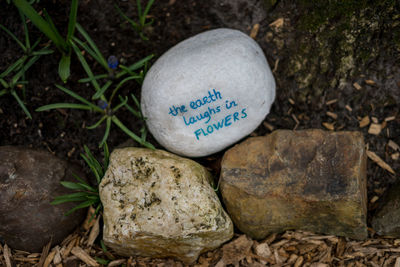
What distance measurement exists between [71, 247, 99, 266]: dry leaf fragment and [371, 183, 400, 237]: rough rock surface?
1636mm

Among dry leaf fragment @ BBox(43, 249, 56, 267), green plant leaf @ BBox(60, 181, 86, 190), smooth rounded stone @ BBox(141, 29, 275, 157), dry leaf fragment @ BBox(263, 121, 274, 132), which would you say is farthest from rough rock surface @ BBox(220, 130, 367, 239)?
dry leaf fragment @ BBox(43, 249, 56, 267)

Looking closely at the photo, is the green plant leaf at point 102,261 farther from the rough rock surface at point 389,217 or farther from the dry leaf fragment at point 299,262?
the rough rock surface at point 389,217

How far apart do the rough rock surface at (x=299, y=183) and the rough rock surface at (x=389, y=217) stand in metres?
0.12

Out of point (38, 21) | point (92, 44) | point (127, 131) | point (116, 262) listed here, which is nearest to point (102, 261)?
point (116, 262)

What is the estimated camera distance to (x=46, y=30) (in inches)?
75.4

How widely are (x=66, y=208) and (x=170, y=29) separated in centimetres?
127

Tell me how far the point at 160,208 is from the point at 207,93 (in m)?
0.67

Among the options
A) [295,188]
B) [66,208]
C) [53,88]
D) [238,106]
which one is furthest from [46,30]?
[295,188]

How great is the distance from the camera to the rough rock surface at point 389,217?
74.2 inches

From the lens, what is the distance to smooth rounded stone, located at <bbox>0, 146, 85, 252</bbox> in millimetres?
1917

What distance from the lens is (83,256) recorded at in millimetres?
2064

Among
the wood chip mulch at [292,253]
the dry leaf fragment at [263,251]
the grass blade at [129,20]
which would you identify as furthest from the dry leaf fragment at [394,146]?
the grass blade at [129,20]

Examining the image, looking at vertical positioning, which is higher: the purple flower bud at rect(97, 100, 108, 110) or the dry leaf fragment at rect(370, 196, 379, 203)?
the purple flower bud at rect(97, 100, 108, 110)

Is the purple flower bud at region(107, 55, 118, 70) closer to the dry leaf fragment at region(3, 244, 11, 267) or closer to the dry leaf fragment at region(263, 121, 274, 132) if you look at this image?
the dry leaf fragment at region(263, 121, 274, 132)
